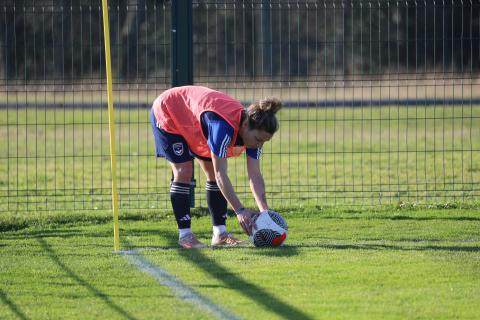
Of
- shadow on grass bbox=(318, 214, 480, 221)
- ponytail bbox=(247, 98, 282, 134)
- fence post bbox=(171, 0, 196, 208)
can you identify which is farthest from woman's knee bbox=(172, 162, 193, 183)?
shadow on grass bbox=(318, 214, 480, 221)

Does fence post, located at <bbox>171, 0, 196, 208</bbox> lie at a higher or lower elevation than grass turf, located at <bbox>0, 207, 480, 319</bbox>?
higher

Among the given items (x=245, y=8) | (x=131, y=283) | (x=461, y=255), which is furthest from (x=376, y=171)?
(x=131, y=283)

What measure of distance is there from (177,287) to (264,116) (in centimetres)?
169

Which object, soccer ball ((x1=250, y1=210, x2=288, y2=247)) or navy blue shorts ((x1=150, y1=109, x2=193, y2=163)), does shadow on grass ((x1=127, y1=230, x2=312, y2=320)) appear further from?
navy blue shorts ((x1=150, y1=109, x2=193, y2=163))

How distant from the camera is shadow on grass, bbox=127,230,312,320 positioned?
6141 millimetres

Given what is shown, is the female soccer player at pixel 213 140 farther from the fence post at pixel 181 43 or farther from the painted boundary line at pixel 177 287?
the fence post at pixel 181 43

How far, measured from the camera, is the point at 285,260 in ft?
25.6

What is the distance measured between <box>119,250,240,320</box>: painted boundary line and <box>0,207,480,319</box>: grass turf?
63 millimetres

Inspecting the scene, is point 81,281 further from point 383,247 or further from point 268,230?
point 383,247

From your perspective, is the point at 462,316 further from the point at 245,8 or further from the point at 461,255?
the point at 245,8

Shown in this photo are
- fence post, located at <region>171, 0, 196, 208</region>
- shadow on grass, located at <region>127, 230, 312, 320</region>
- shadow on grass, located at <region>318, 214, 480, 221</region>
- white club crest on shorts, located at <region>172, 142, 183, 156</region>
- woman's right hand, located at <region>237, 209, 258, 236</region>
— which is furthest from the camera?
fence post, located at <region>171, 0, 196, 208</region>

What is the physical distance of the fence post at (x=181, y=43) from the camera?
35.5ft

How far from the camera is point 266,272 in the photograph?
731 centimetres

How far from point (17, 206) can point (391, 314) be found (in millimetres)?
6880
